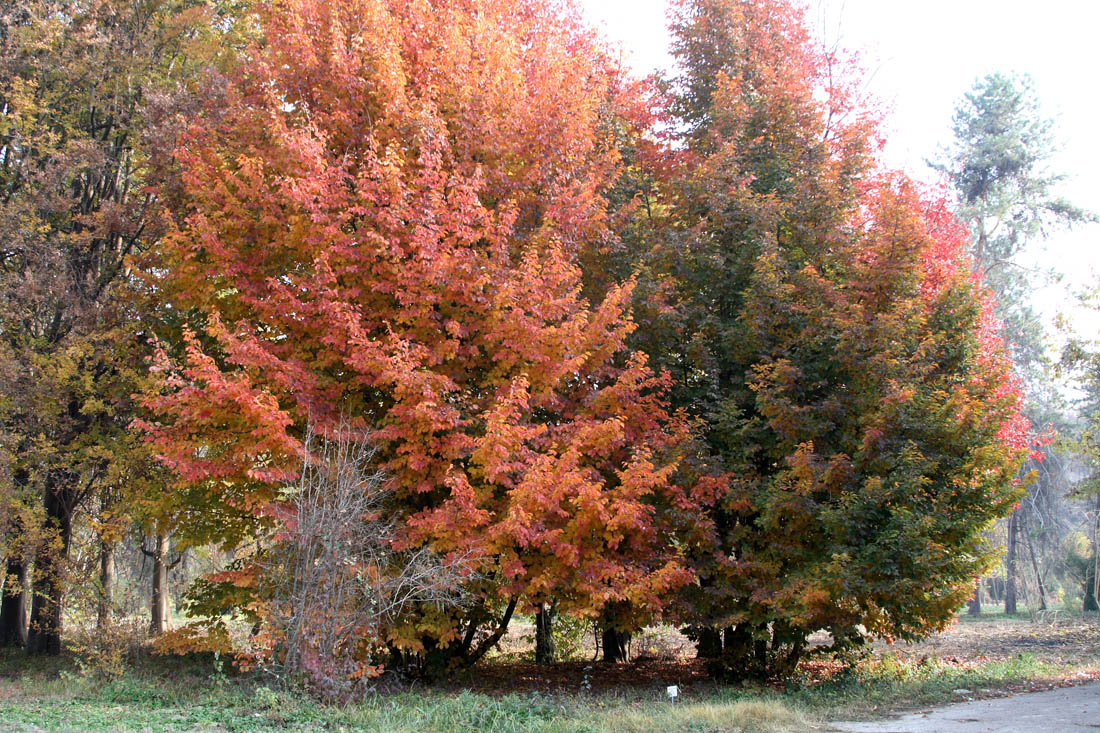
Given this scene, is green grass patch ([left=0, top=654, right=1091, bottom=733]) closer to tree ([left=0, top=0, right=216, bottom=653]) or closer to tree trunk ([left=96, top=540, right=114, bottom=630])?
tree trunk ([left=96, top=540, right=114, bottom=630])

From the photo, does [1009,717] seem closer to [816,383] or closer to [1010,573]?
[816,383]

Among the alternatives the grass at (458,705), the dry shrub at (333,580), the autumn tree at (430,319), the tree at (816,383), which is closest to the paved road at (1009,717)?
the grass at (458,705)

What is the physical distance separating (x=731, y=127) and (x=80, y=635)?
1241cm

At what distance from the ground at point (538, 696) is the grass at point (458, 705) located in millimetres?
20

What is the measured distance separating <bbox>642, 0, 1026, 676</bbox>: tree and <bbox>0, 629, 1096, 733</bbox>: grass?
87 cm

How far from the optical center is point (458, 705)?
791cm

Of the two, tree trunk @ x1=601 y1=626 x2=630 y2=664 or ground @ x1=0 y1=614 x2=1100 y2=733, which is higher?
ground @ x1=0 y1=614 x2=1100 y2=733

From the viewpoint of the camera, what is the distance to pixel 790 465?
33.4ft

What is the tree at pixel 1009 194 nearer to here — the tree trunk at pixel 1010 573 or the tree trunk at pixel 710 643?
the tree trunk at pixel 1010 573

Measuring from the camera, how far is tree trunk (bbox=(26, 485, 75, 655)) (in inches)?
462

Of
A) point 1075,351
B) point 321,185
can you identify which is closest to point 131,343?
point 321,185

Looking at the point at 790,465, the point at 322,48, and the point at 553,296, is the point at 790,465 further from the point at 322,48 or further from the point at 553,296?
the point at 322,48

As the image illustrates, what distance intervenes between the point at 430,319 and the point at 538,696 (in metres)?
4.76

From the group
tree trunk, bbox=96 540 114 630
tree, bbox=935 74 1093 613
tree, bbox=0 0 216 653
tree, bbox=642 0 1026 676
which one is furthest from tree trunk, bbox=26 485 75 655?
tree, bbox=935 74 1093 613
